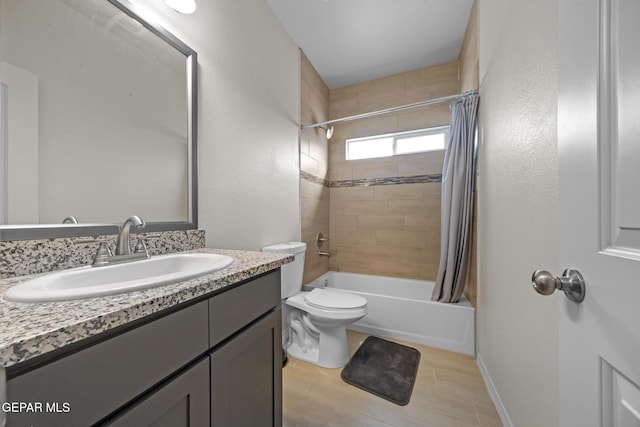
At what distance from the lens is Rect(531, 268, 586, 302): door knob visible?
45 cm

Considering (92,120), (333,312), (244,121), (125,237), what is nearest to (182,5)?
(244,121)

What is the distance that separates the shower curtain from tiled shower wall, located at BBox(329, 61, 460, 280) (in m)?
0.46

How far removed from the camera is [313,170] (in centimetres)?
253

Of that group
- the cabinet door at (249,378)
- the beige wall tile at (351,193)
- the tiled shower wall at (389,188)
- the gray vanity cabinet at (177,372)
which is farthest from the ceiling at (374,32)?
the cabinet door at (249,378)

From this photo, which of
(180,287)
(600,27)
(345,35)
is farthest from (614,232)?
(345,35)

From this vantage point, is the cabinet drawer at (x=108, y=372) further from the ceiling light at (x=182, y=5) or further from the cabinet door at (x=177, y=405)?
the ceiling light at (x=182, y=5)

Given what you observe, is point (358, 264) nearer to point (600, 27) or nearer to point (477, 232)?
point (477, 232)

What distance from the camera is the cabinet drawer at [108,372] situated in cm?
35

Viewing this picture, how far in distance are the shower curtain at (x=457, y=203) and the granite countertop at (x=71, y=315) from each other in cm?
191

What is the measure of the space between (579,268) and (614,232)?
102 mm

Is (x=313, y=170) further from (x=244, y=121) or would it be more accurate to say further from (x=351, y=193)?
(x=244, y=121)

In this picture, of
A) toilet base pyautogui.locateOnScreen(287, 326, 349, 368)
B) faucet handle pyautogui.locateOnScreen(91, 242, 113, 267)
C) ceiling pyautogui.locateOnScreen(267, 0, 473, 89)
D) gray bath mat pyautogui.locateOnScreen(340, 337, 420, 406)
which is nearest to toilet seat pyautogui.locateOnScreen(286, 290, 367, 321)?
toilet base pyautogui.locateOnScreen(287, 326, 349, 368)

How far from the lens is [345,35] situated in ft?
6.68

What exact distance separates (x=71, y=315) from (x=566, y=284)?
0.95 meters
